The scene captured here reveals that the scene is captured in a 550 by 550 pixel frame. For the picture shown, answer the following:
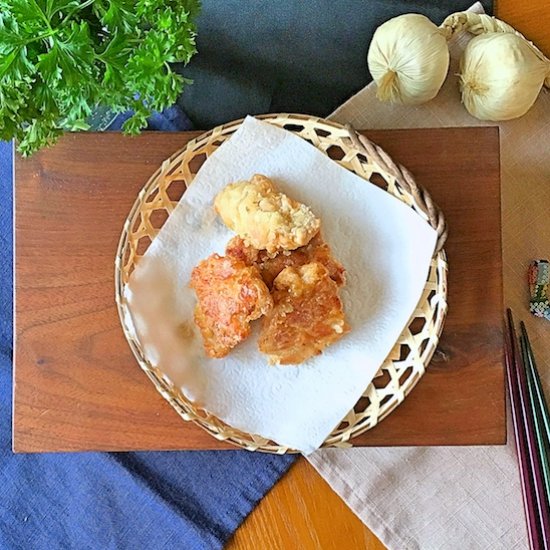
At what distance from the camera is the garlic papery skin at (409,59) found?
3.17 ft

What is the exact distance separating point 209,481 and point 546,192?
1.93 ft

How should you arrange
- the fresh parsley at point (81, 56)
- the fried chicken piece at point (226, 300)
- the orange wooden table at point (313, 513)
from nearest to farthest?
the fresh parsley at point (81, 56), the fried chicken piece at point (226, 300), the orange wooden table at point (313, 513)

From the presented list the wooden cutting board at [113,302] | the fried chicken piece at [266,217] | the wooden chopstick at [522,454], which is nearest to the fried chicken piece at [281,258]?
the fried chicken piece at [266,217]

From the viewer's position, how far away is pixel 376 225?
95 cm

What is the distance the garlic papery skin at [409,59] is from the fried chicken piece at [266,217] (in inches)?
8.7

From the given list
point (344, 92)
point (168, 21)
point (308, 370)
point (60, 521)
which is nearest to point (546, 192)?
point (344, 92)

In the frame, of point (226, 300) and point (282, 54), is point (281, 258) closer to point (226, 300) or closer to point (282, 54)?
point (226, 300)

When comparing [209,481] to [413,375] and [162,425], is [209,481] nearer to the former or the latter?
[162,425]

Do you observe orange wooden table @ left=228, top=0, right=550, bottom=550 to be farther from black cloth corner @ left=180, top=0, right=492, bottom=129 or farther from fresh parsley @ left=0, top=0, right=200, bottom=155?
fresh parsley @ left=0, top=0, right=200, bottom=155

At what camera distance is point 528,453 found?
3.26 ft

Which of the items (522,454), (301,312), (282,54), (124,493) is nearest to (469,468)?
(522,454)

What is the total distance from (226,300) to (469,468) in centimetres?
43

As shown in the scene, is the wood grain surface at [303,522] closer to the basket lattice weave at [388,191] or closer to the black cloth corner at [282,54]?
the basket lattice weave at [388,191]

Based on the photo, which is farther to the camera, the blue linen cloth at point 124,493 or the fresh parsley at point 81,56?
the blue linen cloth at point 124,493
